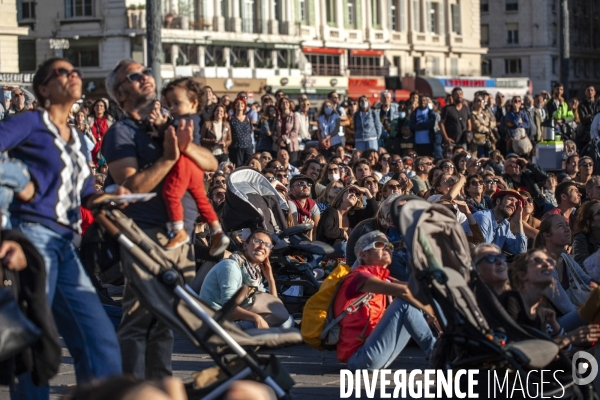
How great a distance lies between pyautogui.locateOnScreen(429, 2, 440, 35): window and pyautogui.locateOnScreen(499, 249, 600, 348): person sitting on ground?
83.2 meters

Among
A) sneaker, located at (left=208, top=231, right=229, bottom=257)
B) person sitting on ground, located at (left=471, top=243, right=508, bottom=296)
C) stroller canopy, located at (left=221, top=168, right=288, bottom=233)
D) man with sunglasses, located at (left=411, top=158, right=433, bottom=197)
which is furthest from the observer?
man with sunglasses, located at (left=411, top=158, right=433, bottom=197)

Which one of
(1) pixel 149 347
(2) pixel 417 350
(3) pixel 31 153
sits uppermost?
(3) pixel 31 153

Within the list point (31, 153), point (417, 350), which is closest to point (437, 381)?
point (31, 153)

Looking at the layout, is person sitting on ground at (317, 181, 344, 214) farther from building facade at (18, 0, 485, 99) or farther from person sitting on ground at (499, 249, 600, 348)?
building facade at (18, 0, 485, 99)

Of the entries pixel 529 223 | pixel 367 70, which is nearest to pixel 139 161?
pixel 529 223

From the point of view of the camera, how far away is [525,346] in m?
6.58

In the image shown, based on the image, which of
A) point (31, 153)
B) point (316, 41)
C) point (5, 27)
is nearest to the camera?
point (31, 153)

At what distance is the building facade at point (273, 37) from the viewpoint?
6438cm

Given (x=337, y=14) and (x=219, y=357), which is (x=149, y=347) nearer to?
(x=219, y=357)

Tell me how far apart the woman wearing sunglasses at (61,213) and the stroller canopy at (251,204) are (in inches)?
248

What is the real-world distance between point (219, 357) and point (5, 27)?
4469 centimetres

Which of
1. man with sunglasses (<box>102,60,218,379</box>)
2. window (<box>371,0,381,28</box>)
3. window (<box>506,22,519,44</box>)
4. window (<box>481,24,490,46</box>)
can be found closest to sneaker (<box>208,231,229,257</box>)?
man with sunglasses (<box>102,60,218,379</box>)

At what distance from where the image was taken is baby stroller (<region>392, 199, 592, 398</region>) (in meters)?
6.59

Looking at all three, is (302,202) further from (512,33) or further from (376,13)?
(512,33)
